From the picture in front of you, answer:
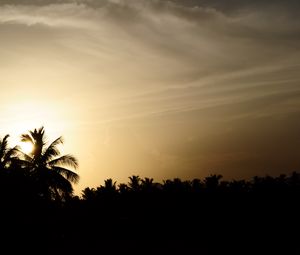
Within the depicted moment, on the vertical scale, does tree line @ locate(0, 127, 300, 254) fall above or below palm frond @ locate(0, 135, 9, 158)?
below

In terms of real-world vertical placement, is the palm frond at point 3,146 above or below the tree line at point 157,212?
above

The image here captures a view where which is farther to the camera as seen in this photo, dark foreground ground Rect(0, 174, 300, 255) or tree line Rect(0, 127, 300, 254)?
tree line Rect(0, 127, 300, 254)

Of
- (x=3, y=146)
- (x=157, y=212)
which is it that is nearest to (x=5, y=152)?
(x=3, y=146)

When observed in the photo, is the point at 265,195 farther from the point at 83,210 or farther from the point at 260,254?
the point at 83,210

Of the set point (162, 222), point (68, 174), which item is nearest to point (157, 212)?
point (162, 222)

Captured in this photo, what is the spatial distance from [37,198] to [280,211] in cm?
1555

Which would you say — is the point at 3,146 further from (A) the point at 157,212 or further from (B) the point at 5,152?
(A) the point at 157,212

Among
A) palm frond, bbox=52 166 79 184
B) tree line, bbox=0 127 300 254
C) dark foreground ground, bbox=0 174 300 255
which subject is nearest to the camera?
dark foreground ground, bbox=0 174 300 255

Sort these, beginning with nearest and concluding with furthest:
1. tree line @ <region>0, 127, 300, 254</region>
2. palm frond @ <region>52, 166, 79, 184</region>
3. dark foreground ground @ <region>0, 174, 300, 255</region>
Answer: dark foreground ground @ <region>0, 174, 300, 255</region>, tree line @ <region>0, 127, 300, 254</region>, palm frond @ <region>52, 166, 79, 184</region>

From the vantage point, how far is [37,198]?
700 inches

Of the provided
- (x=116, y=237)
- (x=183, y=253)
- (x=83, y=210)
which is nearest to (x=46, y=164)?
(x=83, y=210)

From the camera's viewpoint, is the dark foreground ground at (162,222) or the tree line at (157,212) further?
the tree line at (157,212)

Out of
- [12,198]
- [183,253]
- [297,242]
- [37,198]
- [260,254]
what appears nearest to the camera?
[12,198]

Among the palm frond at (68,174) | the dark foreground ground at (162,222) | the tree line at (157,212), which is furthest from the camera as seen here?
the palm frond at (68,174)
